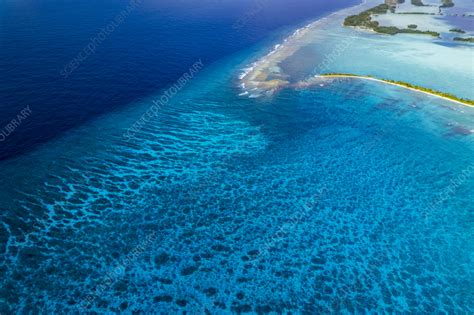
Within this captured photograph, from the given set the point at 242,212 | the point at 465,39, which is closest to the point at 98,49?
the point at 242,212

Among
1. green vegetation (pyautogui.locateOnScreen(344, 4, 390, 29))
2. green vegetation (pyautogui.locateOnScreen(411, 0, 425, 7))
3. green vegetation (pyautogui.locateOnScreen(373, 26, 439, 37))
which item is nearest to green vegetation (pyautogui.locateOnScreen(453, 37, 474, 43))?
green vegetation (pyautogui.locateOnScreen(373, 26, 439, 37))

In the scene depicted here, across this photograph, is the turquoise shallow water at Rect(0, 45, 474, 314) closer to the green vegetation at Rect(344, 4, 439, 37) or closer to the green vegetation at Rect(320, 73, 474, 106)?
the green vegetation at Rect(320, 73, 474, 106)

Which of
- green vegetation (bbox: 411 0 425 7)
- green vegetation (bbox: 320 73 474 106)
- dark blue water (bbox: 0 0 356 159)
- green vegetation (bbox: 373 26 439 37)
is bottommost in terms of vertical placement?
green vegetation (bbox: 320 73 474 106)

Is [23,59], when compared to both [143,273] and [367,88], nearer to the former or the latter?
[143,273]

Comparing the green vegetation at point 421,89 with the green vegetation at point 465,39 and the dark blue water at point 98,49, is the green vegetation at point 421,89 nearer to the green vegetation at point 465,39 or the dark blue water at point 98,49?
the dark blue water at point 98,49

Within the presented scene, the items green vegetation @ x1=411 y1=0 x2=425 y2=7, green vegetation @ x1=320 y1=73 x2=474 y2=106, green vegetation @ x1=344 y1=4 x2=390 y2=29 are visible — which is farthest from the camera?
green vegetation @ x1=411 y1=0 x2=425 y2=7

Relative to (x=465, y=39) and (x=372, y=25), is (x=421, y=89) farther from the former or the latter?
(x=372, y=25)

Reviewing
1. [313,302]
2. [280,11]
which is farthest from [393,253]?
[280,11]
